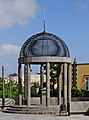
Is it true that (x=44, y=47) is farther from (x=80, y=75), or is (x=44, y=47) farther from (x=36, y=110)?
(x=80, y=75)

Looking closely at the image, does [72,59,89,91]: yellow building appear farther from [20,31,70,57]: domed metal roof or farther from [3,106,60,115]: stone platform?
[3,106,60,115]: stone platform

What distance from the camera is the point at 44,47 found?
86.5 ft

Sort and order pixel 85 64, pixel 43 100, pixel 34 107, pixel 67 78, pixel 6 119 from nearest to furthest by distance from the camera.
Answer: pixel 6 119 < pixel 34 107 < pixel 67 78 < pixel 43 100 < pixel 85 64

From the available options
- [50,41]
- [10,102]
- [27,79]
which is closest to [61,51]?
[50,41]

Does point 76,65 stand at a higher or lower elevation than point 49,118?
higher

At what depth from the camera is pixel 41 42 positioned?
26594 mm

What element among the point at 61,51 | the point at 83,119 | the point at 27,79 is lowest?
the point at 83,119

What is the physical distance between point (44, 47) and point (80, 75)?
82.8 feet

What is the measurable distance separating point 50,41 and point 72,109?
16.4 ft

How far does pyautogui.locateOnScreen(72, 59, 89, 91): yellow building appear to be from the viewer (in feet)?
165

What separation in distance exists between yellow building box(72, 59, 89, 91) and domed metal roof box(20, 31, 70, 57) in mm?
23539

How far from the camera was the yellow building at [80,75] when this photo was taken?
1982 inches

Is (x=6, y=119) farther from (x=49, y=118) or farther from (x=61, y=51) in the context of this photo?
(x=61, y=51)

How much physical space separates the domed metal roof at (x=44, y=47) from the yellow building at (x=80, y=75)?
77.2 ft
